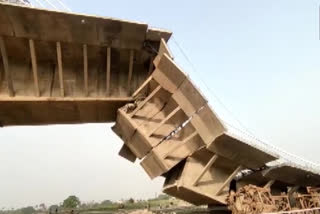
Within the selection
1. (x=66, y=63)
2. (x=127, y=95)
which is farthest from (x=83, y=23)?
(x=127, y=95)

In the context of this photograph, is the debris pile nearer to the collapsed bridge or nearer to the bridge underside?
the collapsed bridge

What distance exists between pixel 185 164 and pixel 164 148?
3.32 feet

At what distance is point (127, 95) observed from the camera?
1315 cm

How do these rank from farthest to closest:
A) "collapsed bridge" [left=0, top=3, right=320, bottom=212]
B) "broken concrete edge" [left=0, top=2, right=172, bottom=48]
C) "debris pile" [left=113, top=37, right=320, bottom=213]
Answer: "debris pile" [left=113, top=37, right=320, bottom=213] → "collapsed bridge" [left=0, top=3, right=320, bottom=212] → "broken concrete edge" [left=0, top=2, right=172, bottom=48]

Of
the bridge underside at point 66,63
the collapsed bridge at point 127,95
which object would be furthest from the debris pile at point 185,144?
the bridge underside at point 66,63

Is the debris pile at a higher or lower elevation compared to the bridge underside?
lower

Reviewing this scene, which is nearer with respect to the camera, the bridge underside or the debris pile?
the bridge underside

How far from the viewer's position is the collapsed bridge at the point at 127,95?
11414mm

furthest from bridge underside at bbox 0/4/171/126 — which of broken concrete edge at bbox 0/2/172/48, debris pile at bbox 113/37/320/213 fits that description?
debris pile at bbox 113/37/320/213

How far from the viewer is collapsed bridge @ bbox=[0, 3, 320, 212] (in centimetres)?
1141

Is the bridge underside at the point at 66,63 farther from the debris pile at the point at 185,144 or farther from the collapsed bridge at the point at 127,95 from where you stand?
the debris pile at the point at 185,144

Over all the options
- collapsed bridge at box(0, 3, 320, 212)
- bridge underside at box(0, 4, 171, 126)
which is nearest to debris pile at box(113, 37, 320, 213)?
collapsed bridge at box(0, 3, 320, 212)

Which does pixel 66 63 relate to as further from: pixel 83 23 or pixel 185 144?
pixel 185 144

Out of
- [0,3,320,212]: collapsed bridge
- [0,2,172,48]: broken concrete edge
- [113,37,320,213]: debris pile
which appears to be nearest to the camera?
[0,2,172,48]: broken concrete edge
